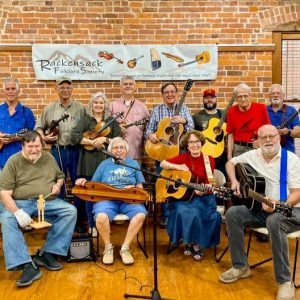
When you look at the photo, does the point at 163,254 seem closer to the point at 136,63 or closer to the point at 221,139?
the point at 221,139

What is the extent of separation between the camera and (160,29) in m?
5.30

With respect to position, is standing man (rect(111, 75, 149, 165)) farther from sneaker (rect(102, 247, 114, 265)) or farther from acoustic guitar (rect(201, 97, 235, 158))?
sneaker (rect(102, 247, 114, 265))

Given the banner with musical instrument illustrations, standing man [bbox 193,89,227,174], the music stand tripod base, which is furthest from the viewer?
the banner with musical instrument illustrations

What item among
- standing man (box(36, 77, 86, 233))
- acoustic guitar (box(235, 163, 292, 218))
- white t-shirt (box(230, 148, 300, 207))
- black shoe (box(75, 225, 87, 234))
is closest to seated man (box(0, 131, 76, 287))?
standing man (box(36, 77, 86, 233))

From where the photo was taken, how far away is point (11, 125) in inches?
177

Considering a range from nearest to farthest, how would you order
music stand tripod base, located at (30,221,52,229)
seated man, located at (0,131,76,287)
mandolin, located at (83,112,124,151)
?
music stand tripod base, located at (30,221,52,229), seated man, located at (0,131,76,287), mandolin, located at (83,112,124,151)

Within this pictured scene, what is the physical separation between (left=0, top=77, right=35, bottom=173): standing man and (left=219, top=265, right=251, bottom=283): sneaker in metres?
2.43

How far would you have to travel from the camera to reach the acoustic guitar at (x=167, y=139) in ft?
15.0

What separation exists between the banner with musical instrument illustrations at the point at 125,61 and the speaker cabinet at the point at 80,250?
2.21m

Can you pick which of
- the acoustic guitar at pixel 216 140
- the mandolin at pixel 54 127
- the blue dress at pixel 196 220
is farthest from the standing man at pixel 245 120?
the mandolin at pixel 54 127

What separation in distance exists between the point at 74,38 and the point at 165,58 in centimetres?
112

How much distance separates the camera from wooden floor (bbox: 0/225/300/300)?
3.15m

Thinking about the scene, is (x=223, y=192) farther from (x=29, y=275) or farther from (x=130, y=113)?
(x=130, y=113)

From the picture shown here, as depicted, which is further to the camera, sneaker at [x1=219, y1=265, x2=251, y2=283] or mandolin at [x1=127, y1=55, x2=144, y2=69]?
mandolin at [x1=127, y1=55, x2=144, y2=69]
